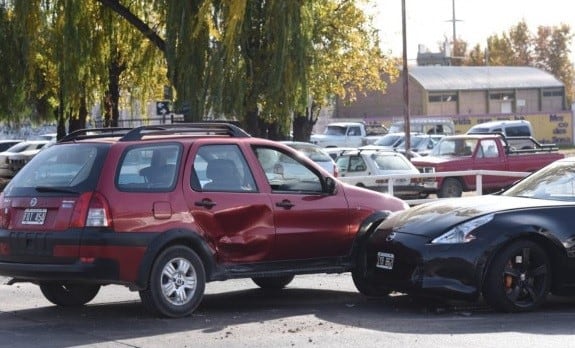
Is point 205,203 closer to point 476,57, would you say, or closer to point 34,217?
point 34,217

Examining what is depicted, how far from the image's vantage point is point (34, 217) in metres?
9.18

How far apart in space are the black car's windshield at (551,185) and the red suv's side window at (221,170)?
2.81 metres

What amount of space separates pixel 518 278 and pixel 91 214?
3.91 m

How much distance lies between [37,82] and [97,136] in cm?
1317

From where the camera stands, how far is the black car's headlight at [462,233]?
9.34 metres

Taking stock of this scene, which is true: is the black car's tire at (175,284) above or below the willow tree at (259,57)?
below

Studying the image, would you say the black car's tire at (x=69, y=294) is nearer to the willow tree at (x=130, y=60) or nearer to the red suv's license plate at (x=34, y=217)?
the red suv's license plate at (x=34, y=217)

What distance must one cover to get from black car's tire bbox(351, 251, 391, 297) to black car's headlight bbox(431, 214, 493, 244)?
1.06 metres

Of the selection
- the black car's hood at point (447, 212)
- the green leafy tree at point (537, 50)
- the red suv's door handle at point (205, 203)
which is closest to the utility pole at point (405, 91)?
the black car's hood at point (447, 212)

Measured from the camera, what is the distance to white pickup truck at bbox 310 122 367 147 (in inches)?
1906

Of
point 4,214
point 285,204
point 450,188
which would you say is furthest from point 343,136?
point 4,214

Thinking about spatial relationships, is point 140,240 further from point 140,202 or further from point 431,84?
point 431,84

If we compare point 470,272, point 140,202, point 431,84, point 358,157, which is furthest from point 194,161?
point 431,84

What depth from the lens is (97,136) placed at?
389 inches
